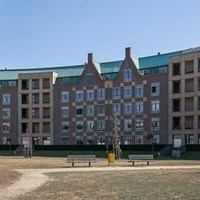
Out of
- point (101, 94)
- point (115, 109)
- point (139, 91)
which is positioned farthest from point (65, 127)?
point (139, 91)

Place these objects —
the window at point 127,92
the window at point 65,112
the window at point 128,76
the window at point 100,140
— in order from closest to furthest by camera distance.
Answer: the window at point 127,92 → the window at point 128,76 → the window at point 100,140 → the window at point 65,112

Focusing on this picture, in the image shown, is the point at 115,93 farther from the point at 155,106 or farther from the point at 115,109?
the point at 155,106

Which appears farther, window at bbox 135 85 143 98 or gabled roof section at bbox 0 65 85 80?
gabled roof section at bbox 0 65 85 80

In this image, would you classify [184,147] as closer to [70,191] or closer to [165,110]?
[165,110]

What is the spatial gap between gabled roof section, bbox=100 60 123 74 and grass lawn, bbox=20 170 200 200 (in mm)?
68567

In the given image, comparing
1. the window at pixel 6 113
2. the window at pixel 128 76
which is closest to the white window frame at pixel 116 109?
the window at pixel 128 76

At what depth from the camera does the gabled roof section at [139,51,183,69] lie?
283 feet

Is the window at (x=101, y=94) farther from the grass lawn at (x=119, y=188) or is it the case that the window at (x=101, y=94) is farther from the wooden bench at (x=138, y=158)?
the grass lawn at (x=119, y=188)

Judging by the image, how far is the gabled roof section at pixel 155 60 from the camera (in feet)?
283

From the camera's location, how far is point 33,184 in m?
21.8

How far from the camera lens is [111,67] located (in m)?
93.6

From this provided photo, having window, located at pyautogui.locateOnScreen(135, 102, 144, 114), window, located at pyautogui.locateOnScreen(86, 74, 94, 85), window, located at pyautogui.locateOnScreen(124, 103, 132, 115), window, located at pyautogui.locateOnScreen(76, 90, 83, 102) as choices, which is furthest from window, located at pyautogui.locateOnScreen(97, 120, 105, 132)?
window, located at pyautogui.locateOnScreen(86, 74, 94, 85)

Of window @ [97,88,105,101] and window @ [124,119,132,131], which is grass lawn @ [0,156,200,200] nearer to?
window @ [124,119,132,131]

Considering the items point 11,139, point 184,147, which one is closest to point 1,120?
point 11,139
